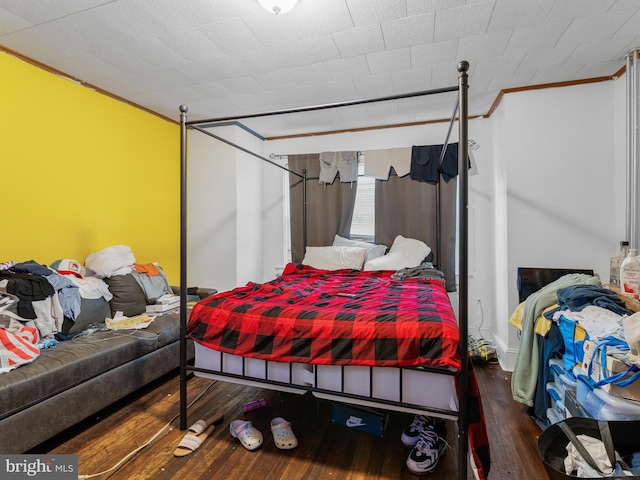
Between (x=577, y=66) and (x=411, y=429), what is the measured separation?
2.78 m

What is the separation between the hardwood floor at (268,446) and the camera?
61.0 inches

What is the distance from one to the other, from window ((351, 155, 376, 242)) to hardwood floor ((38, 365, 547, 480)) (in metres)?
2.07

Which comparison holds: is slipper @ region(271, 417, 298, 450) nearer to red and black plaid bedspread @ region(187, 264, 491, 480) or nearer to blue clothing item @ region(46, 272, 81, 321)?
red and black plaid bedspread @ region(187, 264, 491, 480)

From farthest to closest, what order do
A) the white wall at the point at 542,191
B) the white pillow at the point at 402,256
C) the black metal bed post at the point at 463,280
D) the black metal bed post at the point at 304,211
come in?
the black metal bed post at the point at 304,211 < the white pillow at the point at 402,256 < the white wall at the point at 542,191 < the black metal bed post at the point at 463,280

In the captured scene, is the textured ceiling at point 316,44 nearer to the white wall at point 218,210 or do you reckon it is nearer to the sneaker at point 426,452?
the white wall at point 218,210

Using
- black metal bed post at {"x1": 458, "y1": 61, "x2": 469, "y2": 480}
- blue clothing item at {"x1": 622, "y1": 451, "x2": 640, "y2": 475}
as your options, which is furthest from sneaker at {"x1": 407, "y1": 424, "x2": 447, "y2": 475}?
blue clothing item at {"x1": 622, "y1": 451, "x2": 640, "y2": 475}

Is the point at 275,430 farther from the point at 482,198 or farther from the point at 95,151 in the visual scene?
the point at 482,198

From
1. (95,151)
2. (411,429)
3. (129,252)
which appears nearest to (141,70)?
(95,151)

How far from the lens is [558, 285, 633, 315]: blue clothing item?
162 centimetres

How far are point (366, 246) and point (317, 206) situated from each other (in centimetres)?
78

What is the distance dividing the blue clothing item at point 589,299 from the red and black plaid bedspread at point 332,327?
63 cm

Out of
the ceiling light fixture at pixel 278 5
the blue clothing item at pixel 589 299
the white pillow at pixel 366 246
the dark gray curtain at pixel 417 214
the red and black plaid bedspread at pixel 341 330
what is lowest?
the red and black plaid bedspread at pixel 341 330

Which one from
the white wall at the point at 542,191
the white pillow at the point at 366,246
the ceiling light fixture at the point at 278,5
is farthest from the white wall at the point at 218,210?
the white wall at the point at 542,191

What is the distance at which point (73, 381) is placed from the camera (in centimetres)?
180
